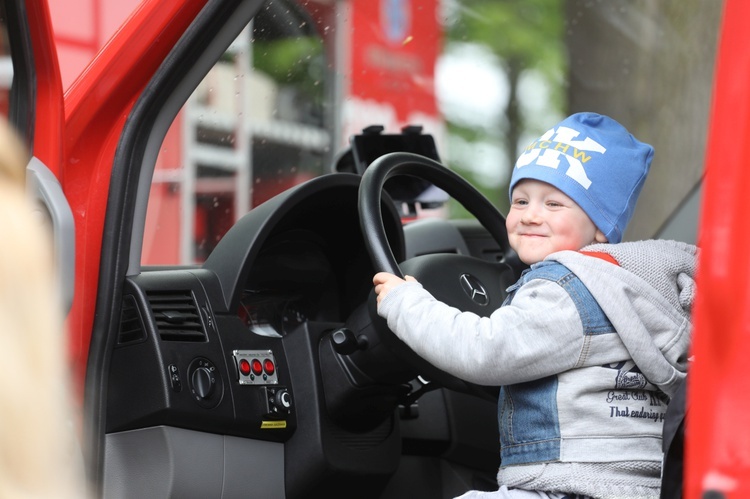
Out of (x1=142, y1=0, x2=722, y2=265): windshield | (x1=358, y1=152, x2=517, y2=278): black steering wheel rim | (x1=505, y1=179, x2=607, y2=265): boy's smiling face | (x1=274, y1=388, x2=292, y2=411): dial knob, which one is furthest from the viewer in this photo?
(x1=142, y1=0, x2=722, y2=265): windshield

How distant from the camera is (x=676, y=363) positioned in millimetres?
1597

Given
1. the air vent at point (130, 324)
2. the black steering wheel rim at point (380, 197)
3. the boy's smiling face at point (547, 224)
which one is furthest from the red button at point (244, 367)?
the boy's smiling face at point (547, 224)

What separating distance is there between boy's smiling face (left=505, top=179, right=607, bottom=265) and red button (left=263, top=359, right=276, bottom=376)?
0.58 meters

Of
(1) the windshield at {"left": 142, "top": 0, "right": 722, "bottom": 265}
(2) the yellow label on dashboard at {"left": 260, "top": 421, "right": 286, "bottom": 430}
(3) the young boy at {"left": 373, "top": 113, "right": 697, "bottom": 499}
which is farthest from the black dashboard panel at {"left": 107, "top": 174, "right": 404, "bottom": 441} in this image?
(3) the young boy at {"left": 373, "top": 113, "right": 697, "bottom": 499}

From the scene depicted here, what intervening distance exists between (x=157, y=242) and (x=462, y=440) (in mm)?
954

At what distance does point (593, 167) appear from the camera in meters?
1.65

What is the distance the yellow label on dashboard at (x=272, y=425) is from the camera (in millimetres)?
2002

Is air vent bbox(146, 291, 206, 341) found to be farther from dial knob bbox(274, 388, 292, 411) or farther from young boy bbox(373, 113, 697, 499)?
young boy bbox(373, 113, 697, 499)

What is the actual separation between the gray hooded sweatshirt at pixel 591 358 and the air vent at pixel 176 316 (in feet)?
1.65

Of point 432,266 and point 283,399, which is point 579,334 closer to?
point 432,266

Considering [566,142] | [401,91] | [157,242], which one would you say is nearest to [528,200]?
[566,142]

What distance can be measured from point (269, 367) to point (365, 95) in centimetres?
408

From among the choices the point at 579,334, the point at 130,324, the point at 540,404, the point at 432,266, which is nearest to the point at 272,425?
the point at 130,324

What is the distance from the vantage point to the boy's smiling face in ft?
5.50
